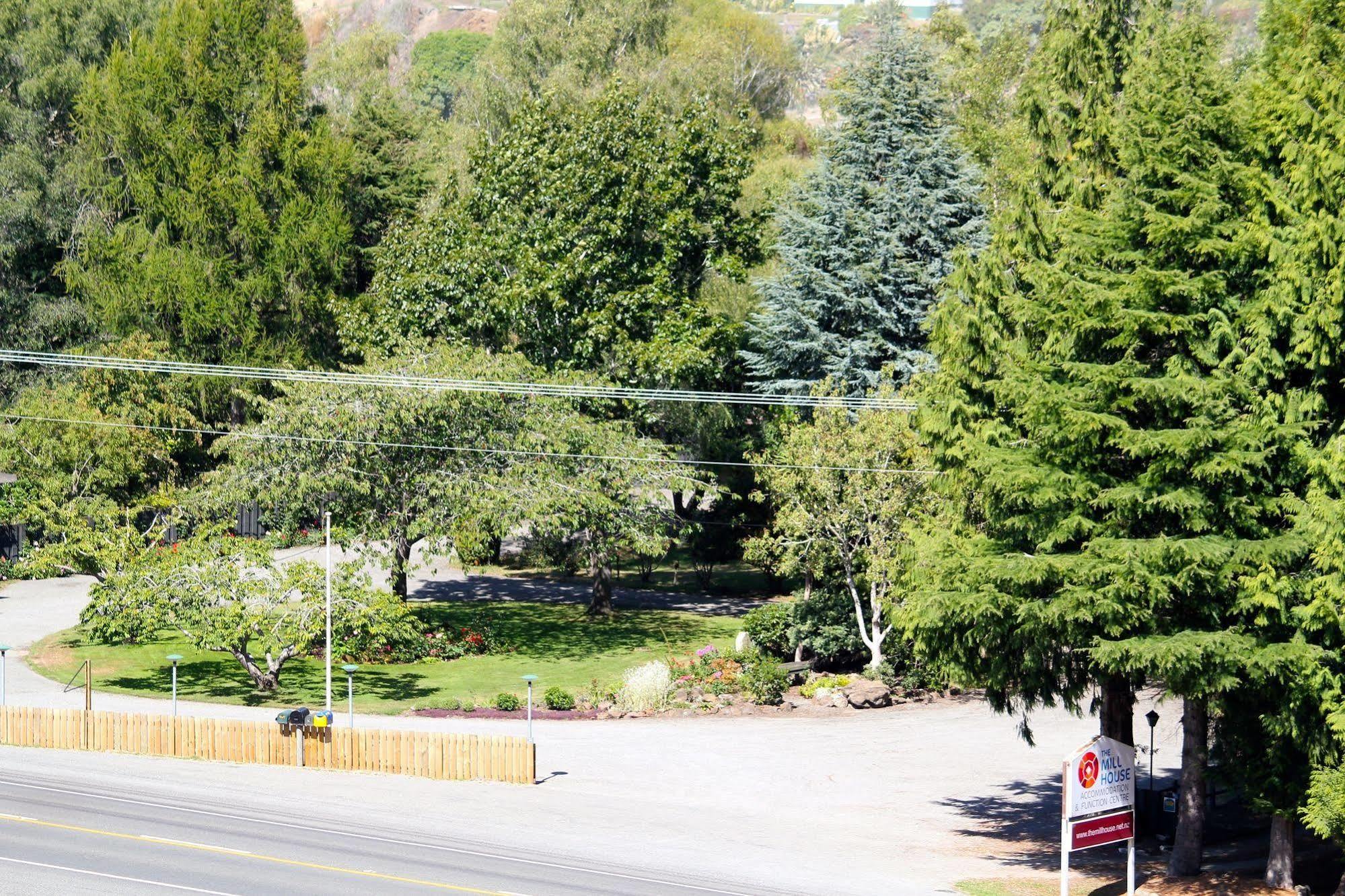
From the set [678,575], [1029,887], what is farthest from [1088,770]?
[678,575]

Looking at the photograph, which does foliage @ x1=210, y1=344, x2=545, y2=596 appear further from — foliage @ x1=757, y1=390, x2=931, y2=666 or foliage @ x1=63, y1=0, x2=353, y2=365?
foliage @ x1=63, y1=0, x2=353, y2=365

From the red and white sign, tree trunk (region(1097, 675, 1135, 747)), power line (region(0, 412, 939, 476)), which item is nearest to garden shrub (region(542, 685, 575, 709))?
power line (region(0, 412, 939, 476))

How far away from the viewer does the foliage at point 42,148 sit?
216ft

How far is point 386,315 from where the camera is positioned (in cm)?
5375

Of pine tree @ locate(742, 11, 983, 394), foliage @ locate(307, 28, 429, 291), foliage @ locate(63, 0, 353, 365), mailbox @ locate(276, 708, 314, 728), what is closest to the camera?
A: mailbox @ locate(276, 708, 314, 728)

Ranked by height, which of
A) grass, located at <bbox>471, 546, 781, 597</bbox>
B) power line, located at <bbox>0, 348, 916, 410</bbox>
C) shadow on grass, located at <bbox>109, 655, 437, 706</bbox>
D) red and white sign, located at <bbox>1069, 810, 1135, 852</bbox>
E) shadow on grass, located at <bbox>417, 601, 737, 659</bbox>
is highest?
power line, located at <bbox>0, 348, 916, 410</bbox>

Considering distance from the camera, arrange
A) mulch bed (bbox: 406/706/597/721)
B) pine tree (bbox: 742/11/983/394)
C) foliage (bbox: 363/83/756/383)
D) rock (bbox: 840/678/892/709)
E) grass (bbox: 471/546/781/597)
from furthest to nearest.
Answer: grass (bbox: 471/546/781/597), foliage (bbox: 363/83/756/383), pine tree (bbox: 742/11/983/394), rock (bbox: 840/678/892/709), mulch bed (bbox: 406/706/597/721)

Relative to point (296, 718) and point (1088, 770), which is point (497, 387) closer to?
point (296, 718)

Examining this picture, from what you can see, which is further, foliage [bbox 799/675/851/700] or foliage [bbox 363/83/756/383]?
foliage [bbox 363/83/756/383]

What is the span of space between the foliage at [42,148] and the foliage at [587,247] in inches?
780

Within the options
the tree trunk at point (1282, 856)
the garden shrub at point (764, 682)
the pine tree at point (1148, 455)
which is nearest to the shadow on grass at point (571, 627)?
the garden shrub at point (764, 682)

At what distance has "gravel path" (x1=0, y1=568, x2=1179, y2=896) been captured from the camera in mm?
26016

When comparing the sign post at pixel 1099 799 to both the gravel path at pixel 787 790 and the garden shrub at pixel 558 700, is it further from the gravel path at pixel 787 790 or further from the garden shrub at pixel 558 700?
the garden shrub at pixel 558 700

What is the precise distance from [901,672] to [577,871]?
65.6 feet
